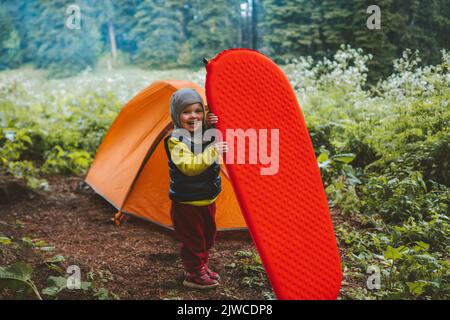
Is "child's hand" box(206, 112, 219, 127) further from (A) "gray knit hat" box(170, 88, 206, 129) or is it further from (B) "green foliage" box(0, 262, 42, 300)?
(B) "green foliage" box(0, 262, 42, 300)

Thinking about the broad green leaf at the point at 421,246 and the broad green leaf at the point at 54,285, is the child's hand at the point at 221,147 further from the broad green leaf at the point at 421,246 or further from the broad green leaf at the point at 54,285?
the broad green leaf at the point at 421,246

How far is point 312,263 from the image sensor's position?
2.37 m

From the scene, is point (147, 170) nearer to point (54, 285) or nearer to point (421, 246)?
point (54, 285)

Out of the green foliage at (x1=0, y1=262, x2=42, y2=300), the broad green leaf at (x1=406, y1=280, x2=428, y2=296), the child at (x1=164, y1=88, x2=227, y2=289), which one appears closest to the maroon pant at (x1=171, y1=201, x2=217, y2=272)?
the child at (x1=164, y1=88, x2=227, y2=289)

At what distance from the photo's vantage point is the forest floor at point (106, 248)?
2.66 meters

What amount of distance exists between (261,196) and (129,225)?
1.97 m

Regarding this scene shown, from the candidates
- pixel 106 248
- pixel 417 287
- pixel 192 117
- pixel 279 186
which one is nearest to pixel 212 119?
pixel 192 117

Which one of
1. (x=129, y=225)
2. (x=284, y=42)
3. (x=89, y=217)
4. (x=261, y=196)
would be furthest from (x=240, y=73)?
(x=284, y=42)

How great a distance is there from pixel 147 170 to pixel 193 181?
1429 mm

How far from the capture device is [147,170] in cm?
382

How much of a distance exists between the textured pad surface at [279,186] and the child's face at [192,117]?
5.8 inches

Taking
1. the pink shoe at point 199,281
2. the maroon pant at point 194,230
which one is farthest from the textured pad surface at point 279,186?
the pink shoe at point 199,281

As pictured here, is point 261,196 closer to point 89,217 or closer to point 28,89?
point 89,217

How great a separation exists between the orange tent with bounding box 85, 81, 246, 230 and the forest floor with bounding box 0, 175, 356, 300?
0.50ft
